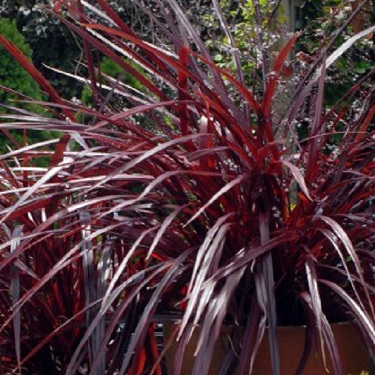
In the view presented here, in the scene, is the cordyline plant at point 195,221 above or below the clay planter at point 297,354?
above

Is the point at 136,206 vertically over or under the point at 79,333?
over

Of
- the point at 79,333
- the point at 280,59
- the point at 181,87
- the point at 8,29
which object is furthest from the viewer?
the point at 8,29

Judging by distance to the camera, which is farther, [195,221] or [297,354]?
[195,221]

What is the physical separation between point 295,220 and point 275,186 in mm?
89

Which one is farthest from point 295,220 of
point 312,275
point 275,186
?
point 312,275

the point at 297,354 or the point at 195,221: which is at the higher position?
the point at 195,221

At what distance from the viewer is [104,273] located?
7.17ft

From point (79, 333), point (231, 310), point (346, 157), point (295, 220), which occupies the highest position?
point (346, 157)

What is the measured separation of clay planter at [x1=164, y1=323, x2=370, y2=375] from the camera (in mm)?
2033

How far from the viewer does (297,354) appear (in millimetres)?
2049

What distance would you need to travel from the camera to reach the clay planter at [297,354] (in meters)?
2.03

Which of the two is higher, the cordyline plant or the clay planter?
the cordyline plant

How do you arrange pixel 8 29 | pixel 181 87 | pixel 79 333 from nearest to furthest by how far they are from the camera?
pixel 181 87 < pixel 79 333 < pixel 8 29

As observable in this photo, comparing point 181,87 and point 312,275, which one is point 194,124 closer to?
point 181,87
